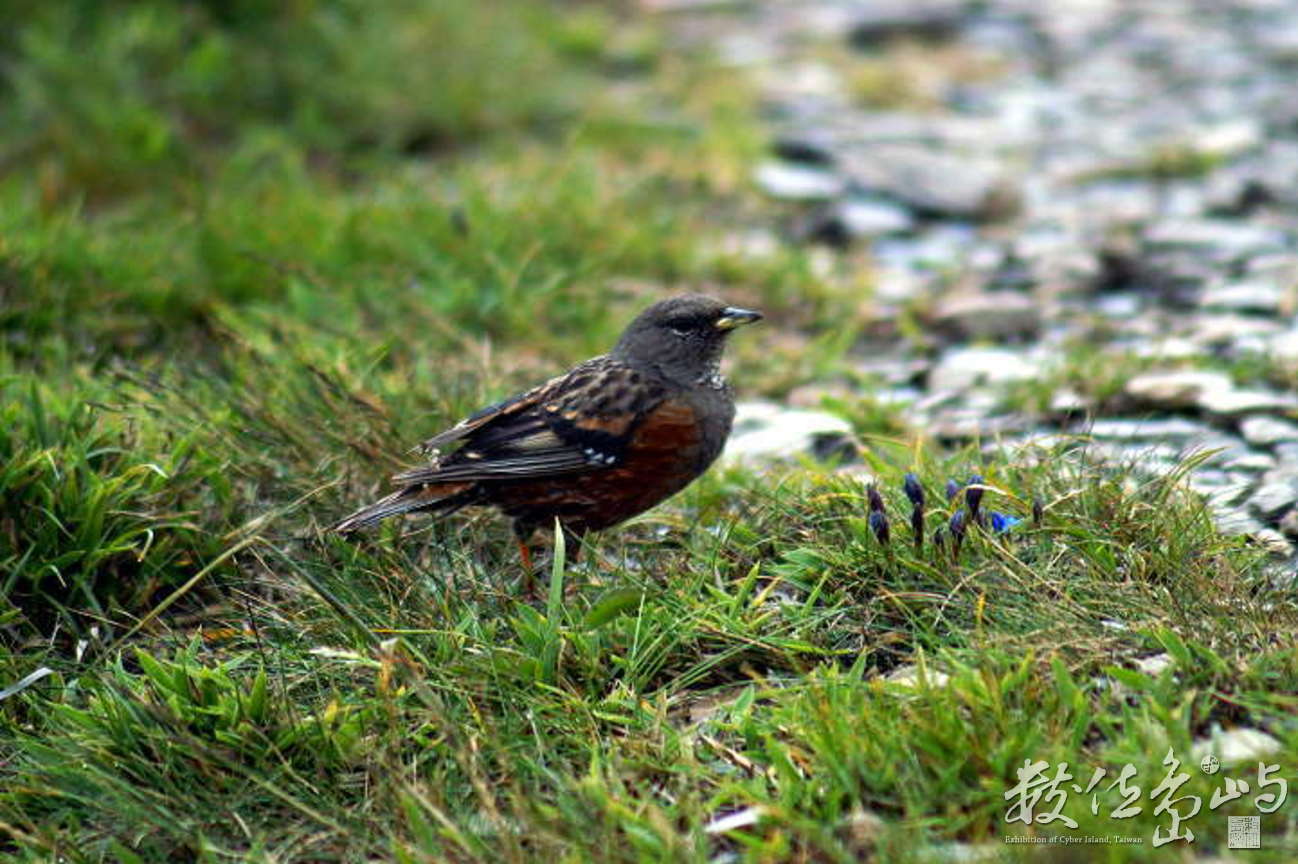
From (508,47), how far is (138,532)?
638 centimetres

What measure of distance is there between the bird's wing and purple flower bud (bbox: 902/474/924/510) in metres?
1.08

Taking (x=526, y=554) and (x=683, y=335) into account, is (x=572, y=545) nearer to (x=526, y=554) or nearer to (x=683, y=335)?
(x=526, y=554)

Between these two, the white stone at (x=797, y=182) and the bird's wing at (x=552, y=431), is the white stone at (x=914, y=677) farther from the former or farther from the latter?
the white stone at (x=797, y=182)

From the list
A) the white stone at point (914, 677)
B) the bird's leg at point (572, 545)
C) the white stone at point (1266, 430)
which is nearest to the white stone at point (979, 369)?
the white stone at point (1266, 430)

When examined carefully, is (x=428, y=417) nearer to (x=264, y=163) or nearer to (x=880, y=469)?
(x=880, y=469)

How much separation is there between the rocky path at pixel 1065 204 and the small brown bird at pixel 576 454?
1094 millimetres

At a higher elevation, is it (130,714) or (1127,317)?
(130,714)

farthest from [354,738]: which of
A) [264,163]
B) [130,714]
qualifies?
[264,163]

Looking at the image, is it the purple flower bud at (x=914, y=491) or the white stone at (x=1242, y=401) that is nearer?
the purple flower bud at (x=914, y=491)

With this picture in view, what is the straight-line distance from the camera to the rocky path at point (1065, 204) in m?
5.94

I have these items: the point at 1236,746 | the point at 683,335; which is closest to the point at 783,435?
the point at 683,335

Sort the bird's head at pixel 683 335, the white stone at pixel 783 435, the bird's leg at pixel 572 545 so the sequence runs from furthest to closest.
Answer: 1. the white stone at pixel 783 435
2. the bird's head at pixel 683 335
3. the bird's leg at pixel 572 545

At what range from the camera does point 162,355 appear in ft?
21.2

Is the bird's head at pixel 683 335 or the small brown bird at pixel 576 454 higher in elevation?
the bird's head at pixel 683 335
